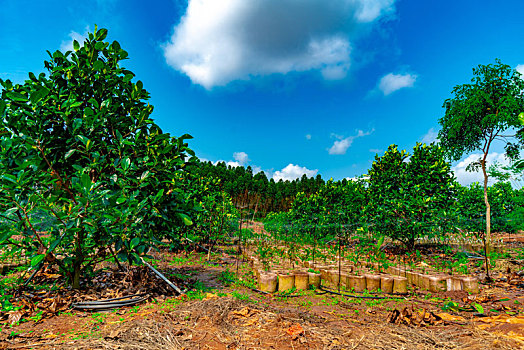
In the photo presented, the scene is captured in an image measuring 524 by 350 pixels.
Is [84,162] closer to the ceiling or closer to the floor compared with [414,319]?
closer to the ceiling

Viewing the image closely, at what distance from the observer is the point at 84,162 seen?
4.18 metres

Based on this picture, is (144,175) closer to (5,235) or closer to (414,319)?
(5,235)

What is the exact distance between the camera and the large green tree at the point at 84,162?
11.0 ft

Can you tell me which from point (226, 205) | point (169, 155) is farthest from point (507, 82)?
point (169, 155)

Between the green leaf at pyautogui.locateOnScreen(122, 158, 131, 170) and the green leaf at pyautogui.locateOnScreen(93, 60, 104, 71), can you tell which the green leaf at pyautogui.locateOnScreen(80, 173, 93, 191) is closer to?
the green leaf at pyautogui.locateOnScreen(122, 158, 131, 170)

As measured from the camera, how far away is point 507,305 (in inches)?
156

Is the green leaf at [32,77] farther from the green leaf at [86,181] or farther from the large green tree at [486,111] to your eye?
the large green tree at [486,111]

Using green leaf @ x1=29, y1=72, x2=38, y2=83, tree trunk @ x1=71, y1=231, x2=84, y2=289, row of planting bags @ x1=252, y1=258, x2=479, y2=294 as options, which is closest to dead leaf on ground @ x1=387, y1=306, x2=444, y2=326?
row of planting bags @ x1=252, y1=258, x2=479, y2=294

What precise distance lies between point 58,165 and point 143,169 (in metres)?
1.26

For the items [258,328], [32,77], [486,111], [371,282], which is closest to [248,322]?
[258,328]

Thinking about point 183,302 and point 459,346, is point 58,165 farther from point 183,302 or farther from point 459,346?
point 459,346

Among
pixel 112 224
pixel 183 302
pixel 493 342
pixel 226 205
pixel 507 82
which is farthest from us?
pixel 507 82

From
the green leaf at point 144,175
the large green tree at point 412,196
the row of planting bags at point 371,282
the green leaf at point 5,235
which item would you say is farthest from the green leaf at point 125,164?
the large green tree at point 412,196

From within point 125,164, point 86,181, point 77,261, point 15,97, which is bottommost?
point 77,261
